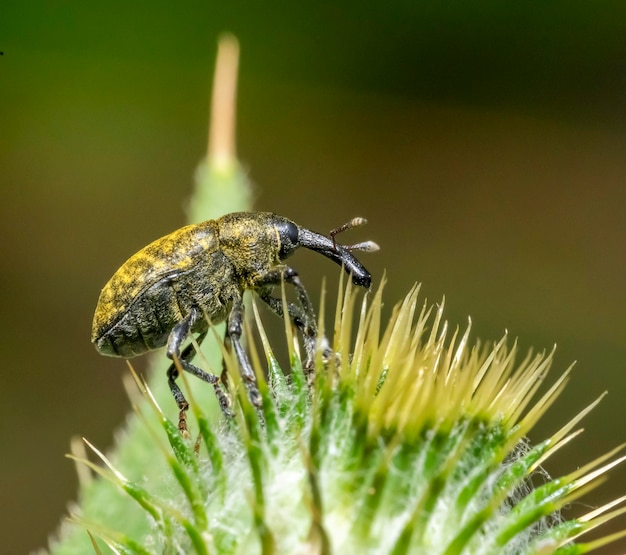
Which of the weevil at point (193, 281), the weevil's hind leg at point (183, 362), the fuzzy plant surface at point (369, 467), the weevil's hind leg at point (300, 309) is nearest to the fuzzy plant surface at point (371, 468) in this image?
the fuzzy plant surface at point (369, 467)

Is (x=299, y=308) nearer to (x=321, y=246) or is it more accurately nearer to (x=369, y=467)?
(x=321, y=246)

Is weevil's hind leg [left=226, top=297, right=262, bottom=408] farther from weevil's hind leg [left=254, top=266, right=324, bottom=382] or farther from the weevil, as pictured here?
weevil's hind leg [left=254, top=266, right=324, bottom=382]

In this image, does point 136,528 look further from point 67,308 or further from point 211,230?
point 67,308

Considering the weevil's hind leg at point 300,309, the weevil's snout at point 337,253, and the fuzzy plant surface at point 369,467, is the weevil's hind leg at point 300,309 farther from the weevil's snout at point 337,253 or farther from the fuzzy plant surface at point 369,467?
the weevil's snout at point 337,253

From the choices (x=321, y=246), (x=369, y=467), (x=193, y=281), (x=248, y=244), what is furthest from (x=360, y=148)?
(x=369, y=467)

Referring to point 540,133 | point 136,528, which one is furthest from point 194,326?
point 540,133

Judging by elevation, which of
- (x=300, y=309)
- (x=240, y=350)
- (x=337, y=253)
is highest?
(x=337, y=253)

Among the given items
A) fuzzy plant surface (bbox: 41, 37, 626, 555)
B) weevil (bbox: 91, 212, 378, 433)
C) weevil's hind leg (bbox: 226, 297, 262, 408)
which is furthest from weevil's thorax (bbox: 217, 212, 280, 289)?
fuzzy plant surface (bbox: 41, 37, 626, 555)
